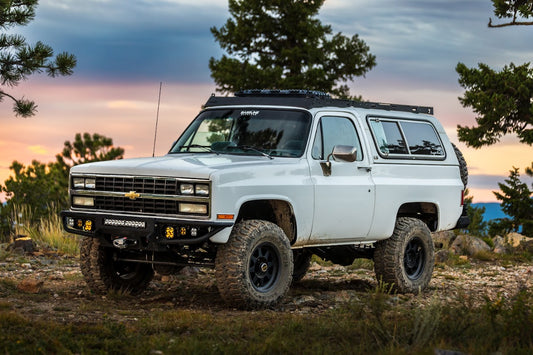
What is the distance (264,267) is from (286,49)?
25.4m

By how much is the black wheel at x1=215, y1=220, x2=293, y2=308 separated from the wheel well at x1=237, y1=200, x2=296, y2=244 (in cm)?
34

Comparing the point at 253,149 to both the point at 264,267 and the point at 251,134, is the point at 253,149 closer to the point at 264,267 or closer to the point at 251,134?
the point at 251,134

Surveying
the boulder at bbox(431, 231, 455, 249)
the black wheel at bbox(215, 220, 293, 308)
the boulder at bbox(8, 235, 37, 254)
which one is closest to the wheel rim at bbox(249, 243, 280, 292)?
the black wheel at bbox(215, 220, 293, 308)

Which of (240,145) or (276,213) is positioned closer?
(276,213)

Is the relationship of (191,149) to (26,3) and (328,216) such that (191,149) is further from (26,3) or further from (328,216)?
(26,3)

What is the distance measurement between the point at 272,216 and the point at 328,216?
72 cm

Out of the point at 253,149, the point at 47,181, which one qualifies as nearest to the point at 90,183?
the point at 253,149

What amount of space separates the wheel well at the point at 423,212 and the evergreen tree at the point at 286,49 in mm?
20932

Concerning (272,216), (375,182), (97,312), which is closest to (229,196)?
(272,216)

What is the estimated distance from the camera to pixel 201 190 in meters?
8.43

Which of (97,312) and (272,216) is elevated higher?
(272,216)

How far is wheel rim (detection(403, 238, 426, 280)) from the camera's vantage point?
38.2ft

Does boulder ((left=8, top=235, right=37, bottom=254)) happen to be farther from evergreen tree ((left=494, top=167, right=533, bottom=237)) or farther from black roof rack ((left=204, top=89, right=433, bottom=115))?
evergreen tree ((left=494, top=167, right=533, bottom=237))

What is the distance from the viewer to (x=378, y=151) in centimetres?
1094
